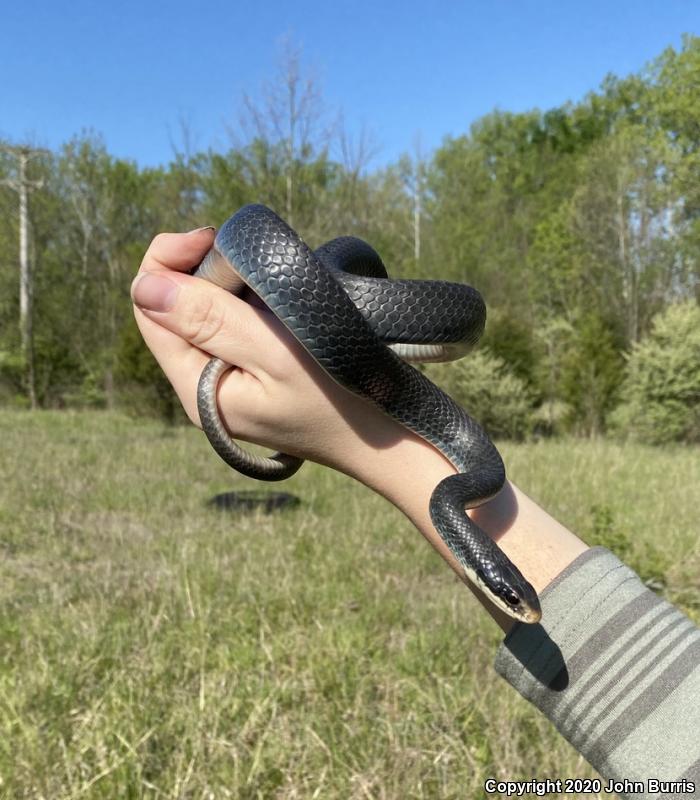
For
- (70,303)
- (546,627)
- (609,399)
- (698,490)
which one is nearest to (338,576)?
(546,627)

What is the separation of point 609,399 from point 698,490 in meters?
10.1

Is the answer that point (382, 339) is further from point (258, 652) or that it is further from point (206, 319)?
point (258, 652)

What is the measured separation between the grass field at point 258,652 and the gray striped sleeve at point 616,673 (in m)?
1.38

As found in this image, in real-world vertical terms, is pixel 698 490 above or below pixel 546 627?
below

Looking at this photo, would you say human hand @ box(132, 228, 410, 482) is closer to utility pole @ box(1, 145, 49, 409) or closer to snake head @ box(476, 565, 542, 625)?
snake head @ box(476, 565, 542, 625)

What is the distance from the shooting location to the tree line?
18266 mm

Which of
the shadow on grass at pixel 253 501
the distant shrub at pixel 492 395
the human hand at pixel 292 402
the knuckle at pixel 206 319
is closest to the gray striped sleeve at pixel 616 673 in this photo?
the human hand at pixel 292 402

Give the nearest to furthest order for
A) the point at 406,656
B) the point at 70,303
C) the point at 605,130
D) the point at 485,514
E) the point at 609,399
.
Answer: the point at 485,514
the point at 406,656
the point at 609,399
the point at 70,303
the point at 605,130

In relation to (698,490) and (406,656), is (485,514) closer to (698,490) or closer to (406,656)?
(406,656)

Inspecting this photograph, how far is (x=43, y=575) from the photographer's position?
5719 millimetres

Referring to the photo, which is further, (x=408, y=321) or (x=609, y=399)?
(x=609, y=399)

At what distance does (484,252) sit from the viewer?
119 feet

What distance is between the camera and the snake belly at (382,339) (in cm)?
195

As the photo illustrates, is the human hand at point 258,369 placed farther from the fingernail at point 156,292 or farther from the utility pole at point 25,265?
the utility pole at point 25,265
